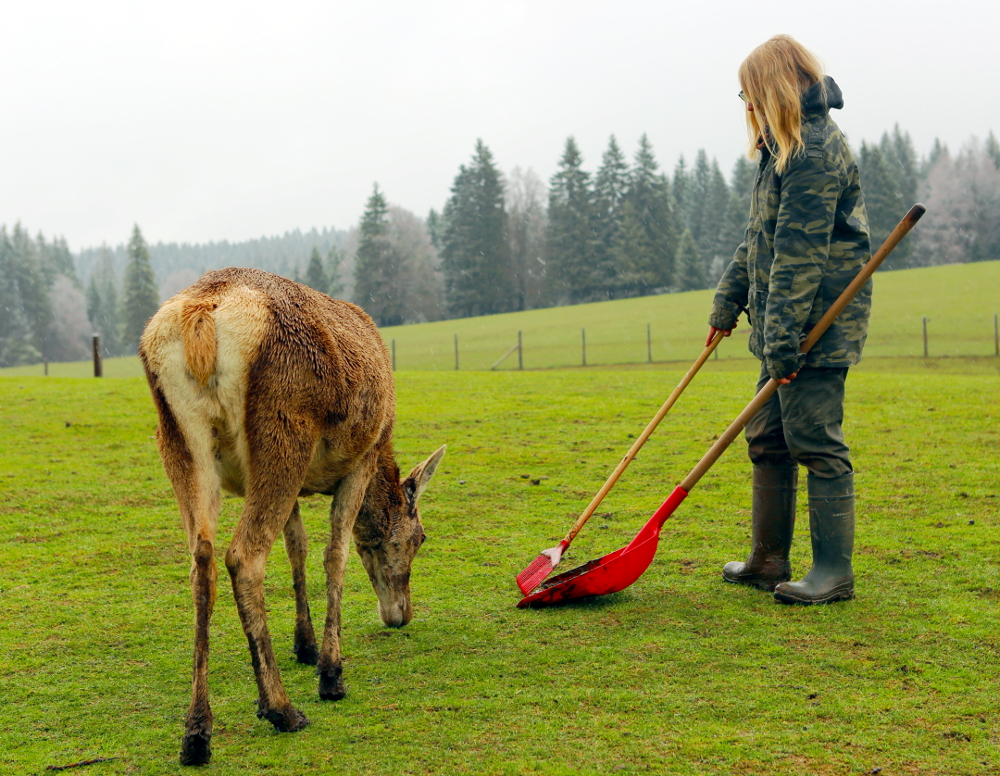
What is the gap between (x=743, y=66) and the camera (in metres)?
5.05

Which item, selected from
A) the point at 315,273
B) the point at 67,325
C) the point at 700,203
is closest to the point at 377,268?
the point at 315,273

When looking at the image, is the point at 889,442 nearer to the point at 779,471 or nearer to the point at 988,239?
the point at 779,471

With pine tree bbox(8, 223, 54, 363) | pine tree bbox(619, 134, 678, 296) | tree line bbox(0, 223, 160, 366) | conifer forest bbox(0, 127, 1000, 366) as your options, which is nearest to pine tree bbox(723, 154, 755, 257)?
conifer forest bbox(0, 127, 1000, 366)

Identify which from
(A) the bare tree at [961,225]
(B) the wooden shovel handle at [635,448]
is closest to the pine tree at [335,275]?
Answer: (A) the bare tree at [961,225]

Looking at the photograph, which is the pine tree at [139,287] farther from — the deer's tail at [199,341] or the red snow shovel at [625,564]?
the deer's tail at [199,341]

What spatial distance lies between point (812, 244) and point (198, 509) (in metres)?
3.57

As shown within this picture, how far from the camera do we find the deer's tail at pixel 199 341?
346 centimetres

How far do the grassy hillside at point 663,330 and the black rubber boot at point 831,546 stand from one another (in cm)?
2671

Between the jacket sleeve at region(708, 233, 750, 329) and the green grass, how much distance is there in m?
1.75

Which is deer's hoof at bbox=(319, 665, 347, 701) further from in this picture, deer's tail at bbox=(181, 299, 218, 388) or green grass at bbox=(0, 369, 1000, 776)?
deer's tail at bbox=(181, 299, 218, 388)

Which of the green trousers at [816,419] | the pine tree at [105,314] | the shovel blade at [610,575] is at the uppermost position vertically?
the pine tree at [105,314]

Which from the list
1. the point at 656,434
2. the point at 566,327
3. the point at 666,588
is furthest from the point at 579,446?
the point at 566,327

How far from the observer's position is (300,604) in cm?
461

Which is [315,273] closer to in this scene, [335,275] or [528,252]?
[335,275]
